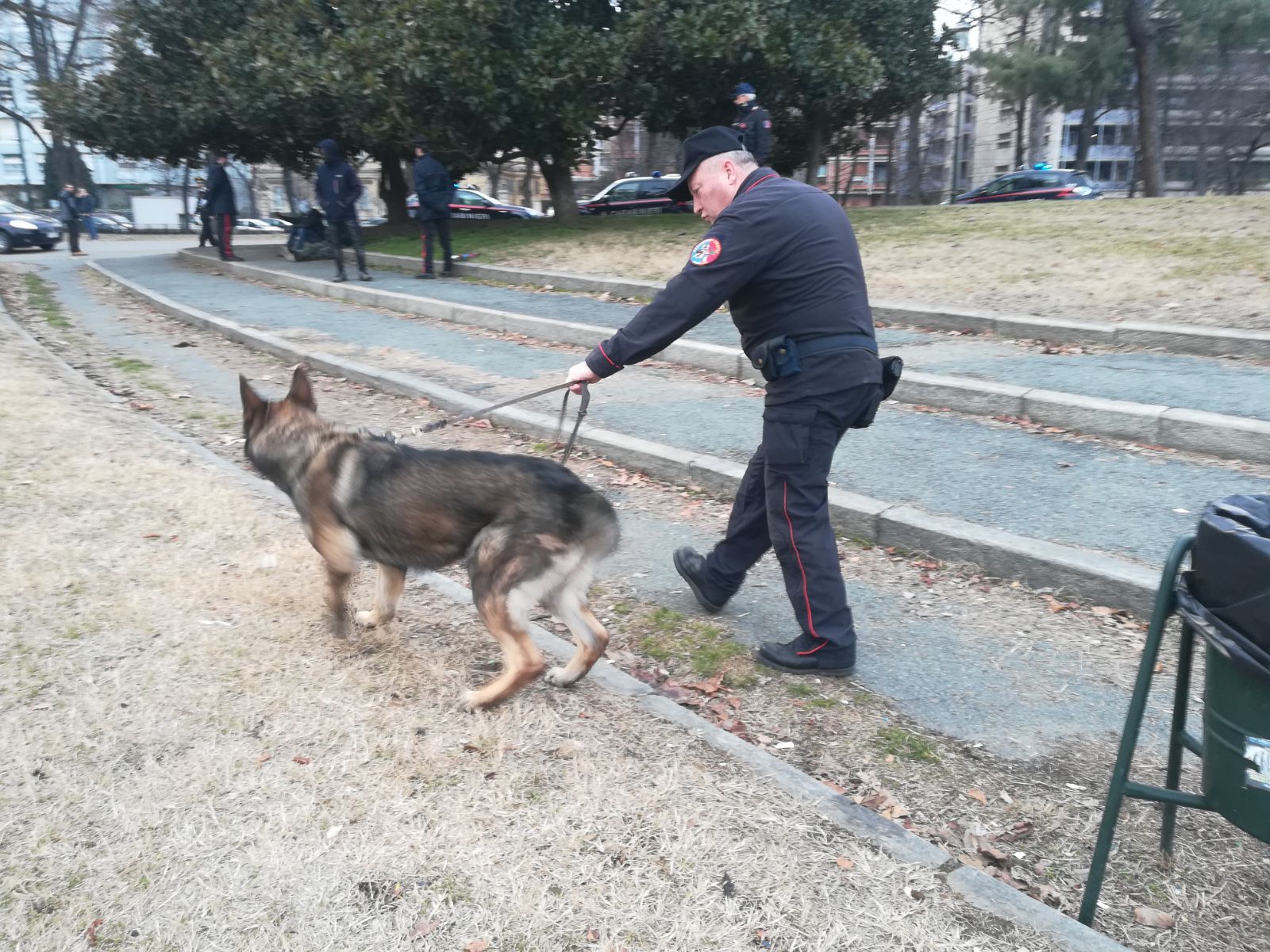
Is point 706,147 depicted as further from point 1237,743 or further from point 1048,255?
point 1048,255

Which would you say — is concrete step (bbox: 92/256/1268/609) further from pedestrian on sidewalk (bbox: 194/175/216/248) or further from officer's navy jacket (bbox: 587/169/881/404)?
pedestrian on sidewalk (bbox: 194/175/216/248)

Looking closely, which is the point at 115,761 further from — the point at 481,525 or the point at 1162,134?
the point at 1162,134

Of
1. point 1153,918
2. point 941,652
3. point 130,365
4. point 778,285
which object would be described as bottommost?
point 1153,918

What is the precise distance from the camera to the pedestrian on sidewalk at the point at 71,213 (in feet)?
80.0

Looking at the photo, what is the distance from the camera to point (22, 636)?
3.78 metres

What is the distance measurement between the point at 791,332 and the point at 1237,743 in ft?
6.68

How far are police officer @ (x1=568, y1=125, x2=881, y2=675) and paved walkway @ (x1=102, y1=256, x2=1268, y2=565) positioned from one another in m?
1.71

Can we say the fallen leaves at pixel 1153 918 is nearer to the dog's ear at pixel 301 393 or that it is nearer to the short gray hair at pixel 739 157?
the short gray hair at pixel 739 157

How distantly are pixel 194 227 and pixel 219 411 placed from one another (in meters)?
48.4

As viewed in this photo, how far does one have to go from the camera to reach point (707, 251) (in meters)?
3.44

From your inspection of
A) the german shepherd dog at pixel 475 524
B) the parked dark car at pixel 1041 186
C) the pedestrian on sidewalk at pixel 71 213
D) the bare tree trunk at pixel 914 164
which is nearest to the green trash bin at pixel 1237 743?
the german shepherd dog at pixel 475 524

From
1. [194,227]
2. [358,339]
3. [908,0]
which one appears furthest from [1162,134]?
[194,227]

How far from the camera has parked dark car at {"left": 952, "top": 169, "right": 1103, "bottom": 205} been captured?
941 inches

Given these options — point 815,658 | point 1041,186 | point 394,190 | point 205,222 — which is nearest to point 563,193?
point 394,190
